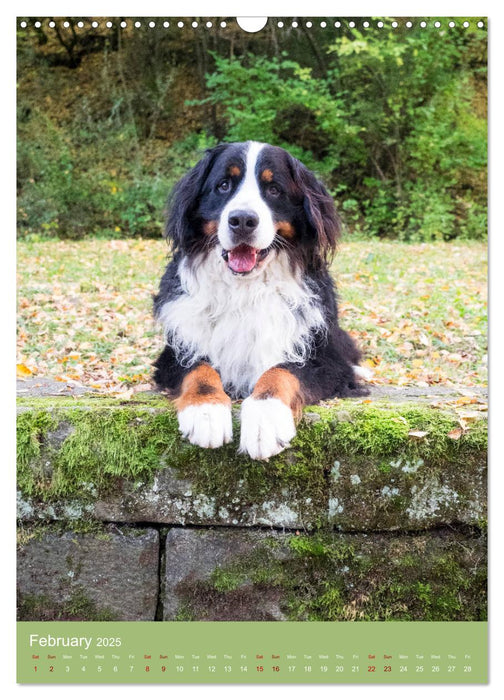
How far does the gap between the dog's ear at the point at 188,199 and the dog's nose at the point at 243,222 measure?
0.44 m

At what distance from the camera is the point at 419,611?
2990 mm

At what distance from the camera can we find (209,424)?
110 inches

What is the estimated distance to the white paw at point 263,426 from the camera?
2775 millimetres

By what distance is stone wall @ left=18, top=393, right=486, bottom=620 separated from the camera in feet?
9.70

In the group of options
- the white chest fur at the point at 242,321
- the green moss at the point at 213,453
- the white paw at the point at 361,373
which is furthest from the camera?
the white paw at the point at 361,373

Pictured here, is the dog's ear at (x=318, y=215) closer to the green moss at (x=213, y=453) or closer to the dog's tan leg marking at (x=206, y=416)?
the green moss at (x=213, y=453)

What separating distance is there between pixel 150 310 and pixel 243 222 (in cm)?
342

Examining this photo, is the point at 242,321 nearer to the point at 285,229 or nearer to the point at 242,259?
the point at 242,259

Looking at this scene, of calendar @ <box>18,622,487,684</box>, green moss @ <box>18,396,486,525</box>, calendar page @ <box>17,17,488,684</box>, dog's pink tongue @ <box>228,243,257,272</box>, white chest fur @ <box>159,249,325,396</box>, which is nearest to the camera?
calendar @ <box>18,622,487,684</box>

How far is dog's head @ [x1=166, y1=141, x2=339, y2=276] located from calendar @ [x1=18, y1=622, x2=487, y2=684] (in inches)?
60.1

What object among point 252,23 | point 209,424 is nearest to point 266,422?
point 209,424

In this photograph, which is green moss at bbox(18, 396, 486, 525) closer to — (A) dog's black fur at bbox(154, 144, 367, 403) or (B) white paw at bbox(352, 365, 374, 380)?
(A) dog's black fur at bbox(154, 144, 367, 403)

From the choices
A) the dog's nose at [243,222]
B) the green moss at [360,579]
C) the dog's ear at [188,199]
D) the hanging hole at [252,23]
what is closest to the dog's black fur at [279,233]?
the dog's ear at [188,199]

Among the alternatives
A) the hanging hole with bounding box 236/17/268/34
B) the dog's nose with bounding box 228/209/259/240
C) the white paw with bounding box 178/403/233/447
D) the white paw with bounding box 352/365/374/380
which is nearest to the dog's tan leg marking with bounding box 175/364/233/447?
the white paw with bounding box 178/403/233/447
